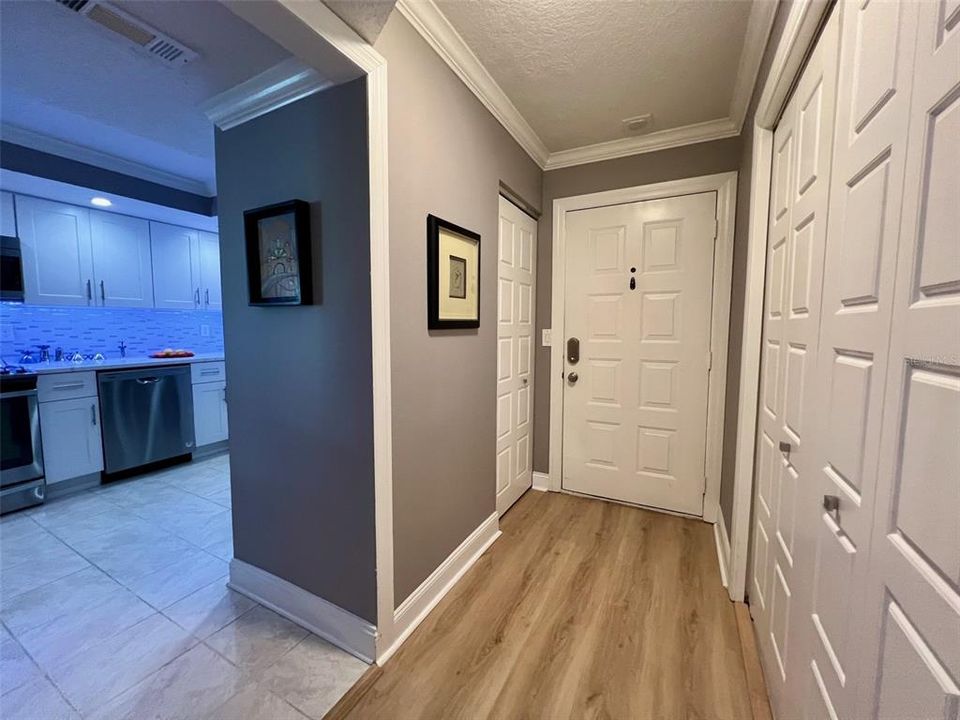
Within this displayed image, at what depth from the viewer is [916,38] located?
599mm

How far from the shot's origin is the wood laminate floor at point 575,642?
1285mm

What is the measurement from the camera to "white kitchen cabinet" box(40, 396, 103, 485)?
2.72 metres

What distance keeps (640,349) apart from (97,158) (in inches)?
163

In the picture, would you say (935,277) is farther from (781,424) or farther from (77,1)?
(77,1)

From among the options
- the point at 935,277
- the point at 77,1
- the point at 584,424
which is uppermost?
the point at 77,1

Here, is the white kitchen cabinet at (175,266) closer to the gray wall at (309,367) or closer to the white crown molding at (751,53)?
the gray wall at (309,367)

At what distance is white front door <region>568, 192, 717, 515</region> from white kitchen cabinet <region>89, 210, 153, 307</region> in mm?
3680

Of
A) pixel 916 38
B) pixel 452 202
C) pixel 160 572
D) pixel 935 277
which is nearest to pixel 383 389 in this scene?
pixel 452 202

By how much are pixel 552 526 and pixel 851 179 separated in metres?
2.17

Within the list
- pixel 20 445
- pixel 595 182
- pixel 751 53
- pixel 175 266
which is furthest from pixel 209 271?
pixel 751 53

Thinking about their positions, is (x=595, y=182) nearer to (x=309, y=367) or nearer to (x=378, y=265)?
(x=378, y=265)

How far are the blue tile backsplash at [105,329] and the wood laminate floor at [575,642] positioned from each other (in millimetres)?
3816

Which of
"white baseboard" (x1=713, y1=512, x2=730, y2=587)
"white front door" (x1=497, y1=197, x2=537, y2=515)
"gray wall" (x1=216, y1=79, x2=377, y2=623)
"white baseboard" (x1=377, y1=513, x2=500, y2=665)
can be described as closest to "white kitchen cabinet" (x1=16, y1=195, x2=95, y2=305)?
"gray wall" (x1=216, y1=79, x2=377, y2=623)

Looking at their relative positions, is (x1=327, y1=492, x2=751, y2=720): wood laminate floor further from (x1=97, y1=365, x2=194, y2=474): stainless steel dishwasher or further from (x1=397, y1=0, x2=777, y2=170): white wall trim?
(x1=97, y1=365, x2=194, y2=474): stainless steel dishwasher
